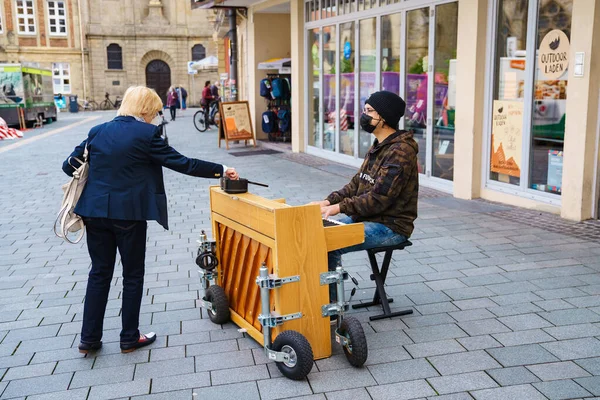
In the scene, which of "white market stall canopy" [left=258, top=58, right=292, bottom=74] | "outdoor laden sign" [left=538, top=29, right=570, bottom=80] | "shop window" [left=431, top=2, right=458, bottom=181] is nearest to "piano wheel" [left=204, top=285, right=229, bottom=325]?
"outdoor laden sign" [left=538, top=29, right=570, bottom=80]

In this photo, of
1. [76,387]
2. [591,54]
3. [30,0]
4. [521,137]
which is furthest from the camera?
[30,0]

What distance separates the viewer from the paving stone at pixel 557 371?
3.66 m

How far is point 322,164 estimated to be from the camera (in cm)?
1324

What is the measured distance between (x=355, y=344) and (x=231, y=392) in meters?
0.72

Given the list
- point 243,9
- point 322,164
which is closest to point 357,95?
point 322,164

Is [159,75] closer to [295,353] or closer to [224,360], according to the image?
[224,360]

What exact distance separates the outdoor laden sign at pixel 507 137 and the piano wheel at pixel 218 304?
515 cm

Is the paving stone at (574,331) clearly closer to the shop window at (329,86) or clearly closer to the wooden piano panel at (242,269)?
the wooden piano panel at (242,269)

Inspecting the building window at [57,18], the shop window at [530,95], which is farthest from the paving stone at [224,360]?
the building window at [57,18]

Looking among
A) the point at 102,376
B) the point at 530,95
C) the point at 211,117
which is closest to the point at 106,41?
the point at 211,117

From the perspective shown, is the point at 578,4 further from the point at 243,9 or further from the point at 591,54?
the point at 243,9

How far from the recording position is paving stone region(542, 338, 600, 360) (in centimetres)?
394

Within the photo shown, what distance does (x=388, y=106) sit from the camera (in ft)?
14.4

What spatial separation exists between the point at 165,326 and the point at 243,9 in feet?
47.8
